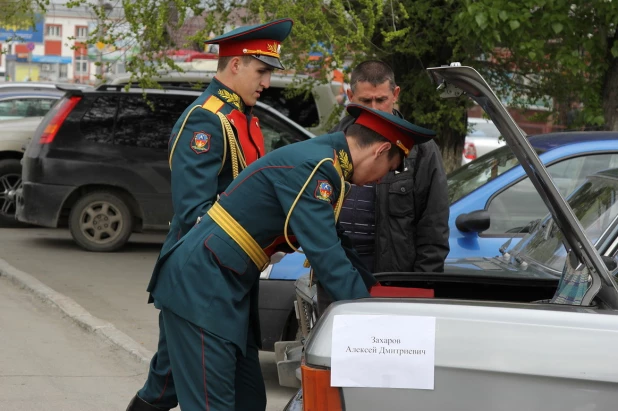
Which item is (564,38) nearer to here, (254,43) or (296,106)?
(296,106)

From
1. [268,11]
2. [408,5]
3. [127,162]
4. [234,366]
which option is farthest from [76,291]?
[234,366]

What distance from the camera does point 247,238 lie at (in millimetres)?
3479

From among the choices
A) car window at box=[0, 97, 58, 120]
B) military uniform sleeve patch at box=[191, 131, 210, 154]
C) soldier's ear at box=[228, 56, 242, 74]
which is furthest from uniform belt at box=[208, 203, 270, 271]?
car window at box=[0, 97, 58, 120]

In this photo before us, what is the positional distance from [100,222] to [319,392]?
8.94m

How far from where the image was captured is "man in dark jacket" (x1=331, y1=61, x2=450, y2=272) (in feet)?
15.9

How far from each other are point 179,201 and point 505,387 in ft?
6.26

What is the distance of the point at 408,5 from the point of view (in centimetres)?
1000

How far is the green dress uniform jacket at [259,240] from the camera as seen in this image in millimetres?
3236

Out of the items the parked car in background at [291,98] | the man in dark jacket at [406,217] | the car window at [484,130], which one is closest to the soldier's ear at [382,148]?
the man in dark jacket at [406,217]

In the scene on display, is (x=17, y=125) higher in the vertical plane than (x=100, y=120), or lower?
lower

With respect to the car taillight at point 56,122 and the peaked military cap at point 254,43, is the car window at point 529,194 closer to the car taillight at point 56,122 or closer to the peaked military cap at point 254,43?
the peaked military cap at point 254,43

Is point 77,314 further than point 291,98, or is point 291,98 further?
point 291,98

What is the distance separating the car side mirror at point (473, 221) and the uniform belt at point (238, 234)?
2418 millimetres

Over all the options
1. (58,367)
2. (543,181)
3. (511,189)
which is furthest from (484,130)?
(543,181)
